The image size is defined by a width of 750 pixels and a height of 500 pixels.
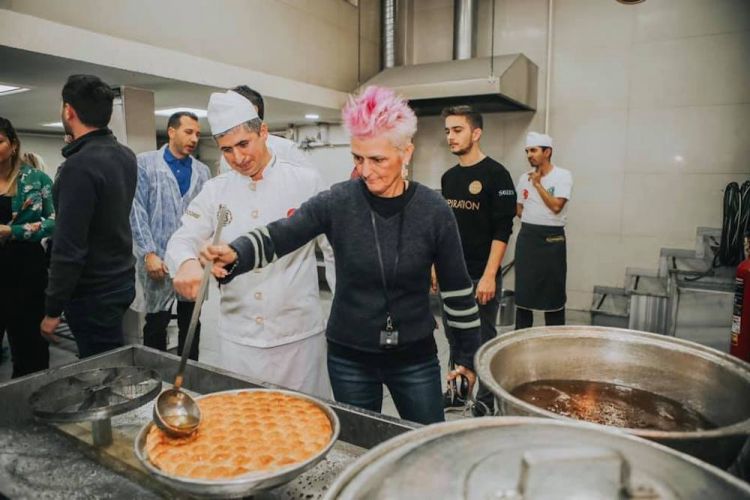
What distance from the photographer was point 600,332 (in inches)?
50.6

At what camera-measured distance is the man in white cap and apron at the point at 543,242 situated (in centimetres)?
389

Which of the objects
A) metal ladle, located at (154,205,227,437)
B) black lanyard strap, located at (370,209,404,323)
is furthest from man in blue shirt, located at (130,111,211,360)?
metal ladle, located at (154,205,227,437)

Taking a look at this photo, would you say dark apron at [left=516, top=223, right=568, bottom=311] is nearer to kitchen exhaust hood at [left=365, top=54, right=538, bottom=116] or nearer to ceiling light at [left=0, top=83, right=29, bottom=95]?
kitchen exhaust hood at [left=365, top=54, right=538, bottom=116]

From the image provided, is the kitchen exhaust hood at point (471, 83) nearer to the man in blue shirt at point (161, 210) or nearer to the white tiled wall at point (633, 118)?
the white tiled wall at point (633, 118)

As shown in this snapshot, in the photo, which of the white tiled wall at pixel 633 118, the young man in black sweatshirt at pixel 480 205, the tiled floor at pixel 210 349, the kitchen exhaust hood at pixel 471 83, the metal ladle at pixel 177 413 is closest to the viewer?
the metal ladle at pixel 177 413

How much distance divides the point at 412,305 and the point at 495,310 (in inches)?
56.4

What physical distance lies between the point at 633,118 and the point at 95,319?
202 inches

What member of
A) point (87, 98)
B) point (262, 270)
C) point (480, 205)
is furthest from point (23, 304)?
point (480, 205)

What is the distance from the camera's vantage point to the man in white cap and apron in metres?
3.89

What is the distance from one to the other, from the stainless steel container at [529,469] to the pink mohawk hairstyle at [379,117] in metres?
0.90

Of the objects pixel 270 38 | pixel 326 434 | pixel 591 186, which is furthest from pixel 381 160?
pixel 591 186

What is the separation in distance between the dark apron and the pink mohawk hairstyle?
274 cm

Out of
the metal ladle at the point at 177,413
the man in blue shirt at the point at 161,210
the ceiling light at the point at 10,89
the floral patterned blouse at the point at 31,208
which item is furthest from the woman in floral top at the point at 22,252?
the metal ladle at the point at 177,413

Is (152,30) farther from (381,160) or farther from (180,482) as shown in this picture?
(180,482)
